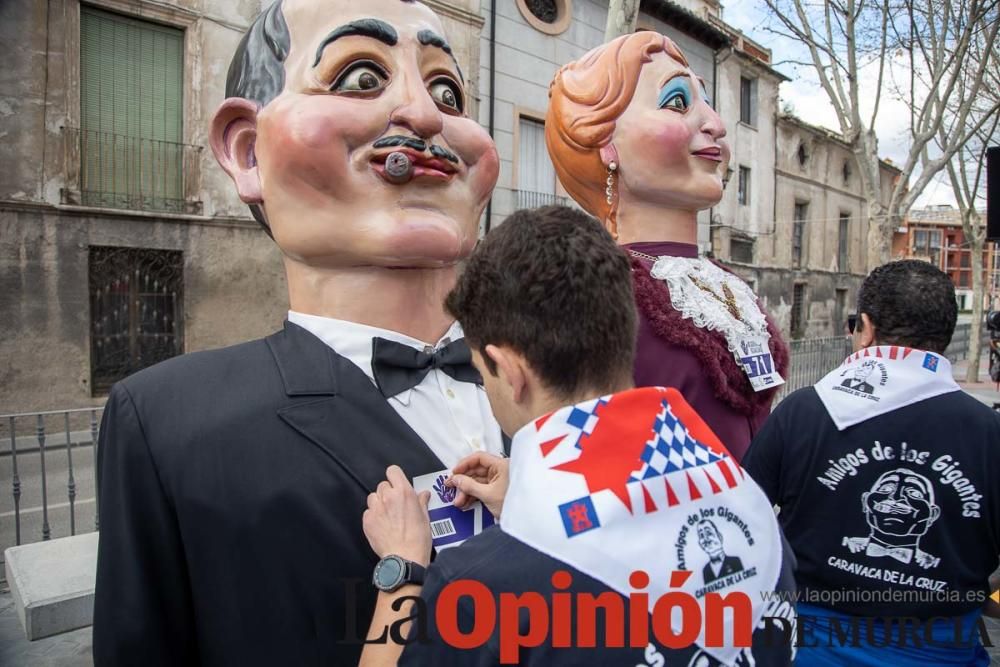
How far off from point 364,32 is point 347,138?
25 cm

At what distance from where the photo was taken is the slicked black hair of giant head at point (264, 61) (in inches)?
62.4

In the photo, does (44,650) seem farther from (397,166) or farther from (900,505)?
(900,505)

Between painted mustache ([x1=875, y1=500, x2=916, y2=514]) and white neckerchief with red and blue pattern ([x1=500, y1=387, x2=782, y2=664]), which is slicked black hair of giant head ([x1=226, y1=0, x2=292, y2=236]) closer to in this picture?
white neckerchief with red and blue pattern ([x1=500, y1=387, x2=782, y2=664])

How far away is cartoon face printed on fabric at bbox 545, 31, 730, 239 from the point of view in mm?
2256

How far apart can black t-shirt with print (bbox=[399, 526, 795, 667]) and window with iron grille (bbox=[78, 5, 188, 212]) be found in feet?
29.9

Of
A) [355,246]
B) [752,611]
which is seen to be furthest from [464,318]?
[752,611]

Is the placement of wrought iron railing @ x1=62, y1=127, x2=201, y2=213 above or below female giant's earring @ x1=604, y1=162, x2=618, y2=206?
above

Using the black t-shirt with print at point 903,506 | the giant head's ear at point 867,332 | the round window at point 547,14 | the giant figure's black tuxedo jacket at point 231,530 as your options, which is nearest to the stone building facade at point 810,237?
the round window at point 547,14

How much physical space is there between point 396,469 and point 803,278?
2204 cm

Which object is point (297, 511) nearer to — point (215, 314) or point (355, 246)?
point (355, 246)

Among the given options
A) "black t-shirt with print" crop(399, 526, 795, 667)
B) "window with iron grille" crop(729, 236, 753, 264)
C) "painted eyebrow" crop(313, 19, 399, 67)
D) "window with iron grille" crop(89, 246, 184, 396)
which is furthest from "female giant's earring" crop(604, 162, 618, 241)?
"window with iron grille" crop(729, 236, 753, 264)

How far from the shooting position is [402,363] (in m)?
1.49

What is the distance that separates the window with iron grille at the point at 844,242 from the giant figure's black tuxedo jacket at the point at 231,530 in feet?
80.8

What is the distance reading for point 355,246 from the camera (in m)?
1.53
